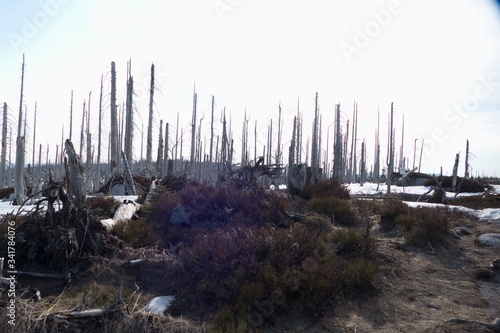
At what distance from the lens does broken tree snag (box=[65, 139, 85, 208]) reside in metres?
6.64

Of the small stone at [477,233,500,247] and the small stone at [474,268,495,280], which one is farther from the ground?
the small stone at [477,233,500,247]

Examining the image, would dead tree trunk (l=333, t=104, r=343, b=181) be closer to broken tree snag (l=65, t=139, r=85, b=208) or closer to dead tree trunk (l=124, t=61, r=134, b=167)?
dead tree trunk (l=124, t=61, r=134, b=167)

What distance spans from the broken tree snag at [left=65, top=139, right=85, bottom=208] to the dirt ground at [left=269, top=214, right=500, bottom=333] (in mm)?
4651

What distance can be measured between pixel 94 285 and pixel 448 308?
17.1 ft

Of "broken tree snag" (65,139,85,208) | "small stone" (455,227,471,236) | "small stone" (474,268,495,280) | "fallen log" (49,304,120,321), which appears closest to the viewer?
"fallen log" (49,304,120,321)

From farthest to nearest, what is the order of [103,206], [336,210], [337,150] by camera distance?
[337,150], [336,210], [103,206]

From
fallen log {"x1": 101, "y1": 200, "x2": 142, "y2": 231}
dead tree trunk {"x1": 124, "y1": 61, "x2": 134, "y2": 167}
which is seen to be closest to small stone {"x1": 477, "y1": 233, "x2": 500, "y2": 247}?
fallen log {"x1": 101, "y1": 200, "x2": 142, "y2": 231}

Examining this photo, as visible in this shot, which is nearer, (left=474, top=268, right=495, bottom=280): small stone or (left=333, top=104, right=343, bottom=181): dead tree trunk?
(left=474, top=268, right=495, bottom=280): small stone

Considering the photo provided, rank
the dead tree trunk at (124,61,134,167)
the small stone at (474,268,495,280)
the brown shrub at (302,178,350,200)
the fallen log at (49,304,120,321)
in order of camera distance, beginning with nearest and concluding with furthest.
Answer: the fallen log at (49,304,120,321)
the small stone at (474,268,495,280)
the brown shrub at (302,178,350,200)
the dead tree trunk at (124,61,134,167)

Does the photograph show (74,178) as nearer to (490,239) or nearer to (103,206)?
(103,206)

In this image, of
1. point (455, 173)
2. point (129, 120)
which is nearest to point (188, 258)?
point (129, 120)

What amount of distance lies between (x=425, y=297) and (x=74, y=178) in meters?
6.64

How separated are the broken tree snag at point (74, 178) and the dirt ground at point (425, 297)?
465cm

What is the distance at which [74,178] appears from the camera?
6.73 m
